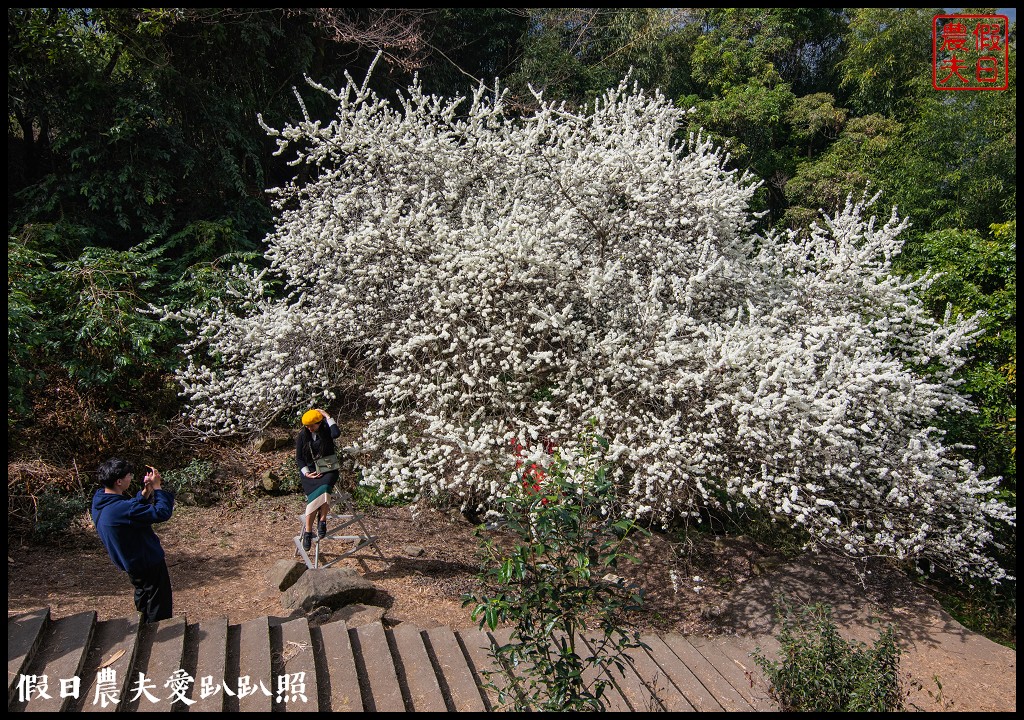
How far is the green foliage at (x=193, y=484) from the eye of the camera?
679 cm

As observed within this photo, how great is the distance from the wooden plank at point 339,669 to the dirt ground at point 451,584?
0.62 meters

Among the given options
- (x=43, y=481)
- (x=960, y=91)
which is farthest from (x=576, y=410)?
(x=960, y=91)

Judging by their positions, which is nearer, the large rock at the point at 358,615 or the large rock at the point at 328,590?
the large rock at the point at 358,615

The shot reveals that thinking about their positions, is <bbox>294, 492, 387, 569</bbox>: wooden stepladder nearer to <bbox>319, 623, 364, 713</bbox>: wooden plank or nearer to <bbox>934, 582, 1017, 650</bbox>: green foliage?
<bbox>319, 623, 364, 713</bbox>: wooden plank

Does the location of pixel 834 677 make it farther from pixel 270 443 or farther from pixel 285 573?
pixel 270 443

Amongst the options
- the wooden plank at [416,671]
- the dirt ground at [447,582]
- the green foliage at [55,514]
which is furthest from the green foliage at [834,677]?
the green foliage at [55,514]

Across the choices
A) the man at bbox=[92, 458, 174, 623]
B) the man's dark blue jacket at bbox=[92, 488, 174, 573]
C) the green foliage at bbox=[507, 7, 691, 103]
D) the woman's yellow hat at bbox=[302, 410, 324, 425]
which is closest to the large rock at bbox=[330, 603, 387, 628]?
the man at bbox=[92, 458, 174, 623]

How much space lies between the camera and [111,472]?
12.2ft

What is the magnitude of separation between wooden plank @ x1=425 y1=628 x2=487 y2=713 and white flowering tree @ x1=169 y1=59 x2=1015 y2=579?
4.42 feet

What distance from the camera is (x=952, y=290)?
871 cm

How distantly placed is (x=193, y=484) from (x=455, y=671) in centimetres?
427

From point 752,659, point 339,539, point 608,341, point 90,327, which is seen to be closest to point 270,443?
point 90,327

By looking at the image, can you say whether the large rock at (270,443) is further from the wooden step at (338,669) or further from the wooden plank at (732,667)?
the wooden plank at (732,667)

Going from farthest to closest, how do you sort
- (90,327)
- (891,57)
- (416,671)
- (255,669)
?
(891,57), (90,327), (416,671), (255,669)
